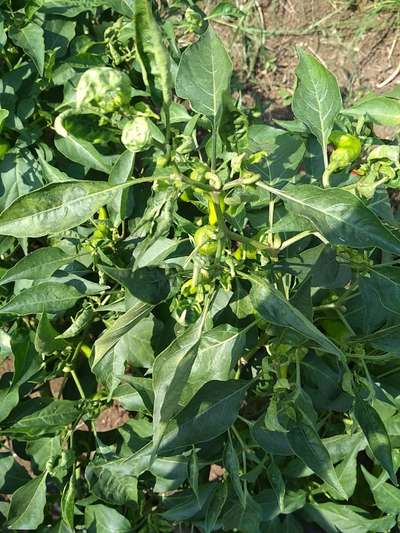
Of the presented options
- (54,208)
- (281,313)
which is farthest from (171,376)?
(54,208)

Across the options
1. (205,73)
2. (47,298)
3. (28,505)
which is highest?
(205,73)

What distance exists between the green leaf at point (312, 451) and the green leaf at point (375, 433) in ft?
0.31

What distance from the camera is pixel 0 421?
152 cm

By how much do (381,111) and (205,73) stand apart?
1.73 feet

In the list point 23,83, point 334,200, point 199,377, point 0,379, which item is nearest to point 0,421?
point 0,379

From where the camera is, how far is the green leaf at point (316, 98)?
3.96ft

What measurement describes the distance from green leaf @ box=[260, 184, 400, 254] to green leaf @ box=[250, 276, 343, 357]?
5.0 inches

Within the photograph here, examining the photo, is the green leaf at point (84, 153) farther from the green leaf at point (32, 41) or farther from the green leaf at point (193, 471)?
the green leaf at point (193, 471)

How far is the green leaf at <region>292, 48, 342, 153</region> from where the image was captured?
1206mm

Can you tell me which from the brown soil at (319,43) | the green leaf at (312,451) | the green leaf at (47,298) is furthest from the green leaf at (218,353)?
the brown soil at (319,43)

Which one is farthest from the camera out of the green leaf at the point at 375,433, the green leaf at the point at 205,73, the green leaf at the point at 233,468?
the green leaf at the point at 233,468

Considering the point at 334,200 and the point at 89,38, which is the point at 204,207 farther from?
the point at 89,38

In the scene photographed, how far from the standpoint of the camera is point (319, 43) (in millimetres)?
2418

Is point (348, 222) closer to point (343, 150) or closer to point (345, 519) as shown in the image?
point (343, 150)
